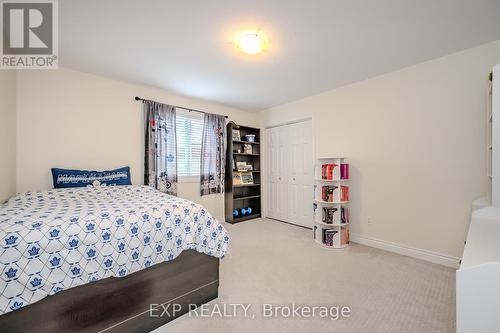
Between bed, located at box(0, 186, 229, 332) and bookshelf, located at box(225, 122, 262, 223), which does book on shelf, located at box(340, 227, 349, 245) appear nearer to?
bed, located at box(0, 186, 229, 332)

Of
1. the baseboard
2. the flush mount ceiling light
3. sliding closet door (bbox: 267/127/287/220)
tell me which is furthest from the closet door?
the flush mount ceiling light

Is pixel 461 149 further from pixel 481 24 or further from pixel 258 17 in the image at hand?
pixel 258 17

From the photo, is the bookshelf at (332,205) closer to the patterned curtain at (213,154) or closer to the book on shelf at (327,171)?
the book on shelf at (327,171)

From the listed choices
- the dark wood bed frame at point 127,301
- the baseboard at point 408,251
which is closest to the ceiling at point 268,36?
the dark wood bed frame at point 127,301

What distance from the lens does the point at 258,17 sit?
1.80 meters

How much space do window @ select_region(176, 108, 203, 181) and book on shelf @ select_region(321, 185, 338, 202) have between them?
230 centimetres

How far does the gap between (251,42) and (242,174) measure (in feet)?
9.35

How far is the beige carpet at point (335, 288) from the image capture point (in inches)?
59.1

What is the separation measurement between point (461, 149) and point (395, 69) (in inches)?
49.9

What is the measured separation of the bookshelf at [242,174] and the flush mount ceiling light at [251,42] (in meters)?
2.17

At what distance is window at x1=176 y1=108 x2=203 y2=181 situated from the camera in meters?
3.77

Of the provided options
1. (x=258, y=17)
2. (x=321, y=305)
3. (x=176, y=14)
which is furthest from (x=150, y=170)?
(x=321, y=305)

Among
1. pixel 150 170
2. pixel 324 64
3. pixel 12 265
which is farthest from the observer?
pixel 150 170

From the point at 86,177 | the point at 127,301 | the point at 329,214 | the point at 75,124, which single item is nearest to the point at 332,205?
the point at 329,214
